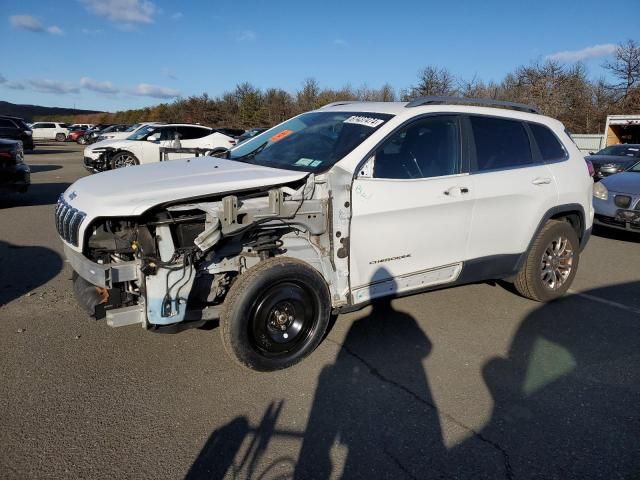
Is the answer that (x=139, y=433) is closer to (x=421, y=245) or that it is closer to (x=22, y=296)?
(x=421, y=245)

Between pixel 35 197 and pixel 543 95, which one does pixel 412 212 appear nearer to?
pixel 35 197

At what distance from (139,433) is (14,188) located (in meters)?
8.42

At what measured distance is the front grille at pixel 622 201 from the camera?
8328 mm

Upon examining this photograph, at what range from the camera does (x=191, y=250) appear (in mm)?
3203

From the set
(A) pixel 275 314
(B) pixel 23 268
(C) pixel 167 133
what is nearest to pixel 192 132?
(C) pixel 167 133

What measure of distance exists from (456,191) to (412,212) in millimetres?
515

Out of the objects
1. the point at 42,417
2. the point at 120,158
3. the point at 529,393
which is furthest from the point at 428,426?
the point at 120,158

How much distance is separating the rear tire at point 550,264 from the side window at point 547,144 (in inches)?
26.4

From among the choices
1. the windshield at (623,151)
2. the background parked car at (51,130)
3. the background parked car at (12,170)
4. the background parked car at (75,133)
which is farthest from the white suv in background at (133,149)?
the background parked car at (51,130)

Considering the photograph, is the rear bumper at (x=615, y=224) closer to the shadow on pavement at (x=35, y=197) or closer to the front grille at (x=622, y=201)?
the front grille at (x=622, y=201)

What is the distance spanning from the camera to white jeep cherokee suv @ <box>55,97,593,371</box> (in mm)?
3201

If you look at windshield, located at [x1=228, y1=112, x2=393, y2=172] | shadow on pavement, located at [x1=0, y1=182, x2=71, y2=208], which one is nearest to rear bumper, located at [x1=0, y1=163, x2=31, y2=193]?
shadow on pavement, located at [x1=0, y1=182, x2=71, y2=208]

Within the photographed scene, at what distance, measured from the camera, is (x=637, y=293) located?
5.57 m

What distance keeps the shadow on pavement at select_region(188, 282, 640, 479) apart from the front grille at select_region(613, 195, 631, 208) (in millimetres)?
4873
